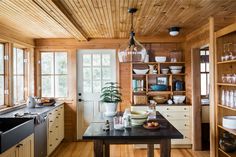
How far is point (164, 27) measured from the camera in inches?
195

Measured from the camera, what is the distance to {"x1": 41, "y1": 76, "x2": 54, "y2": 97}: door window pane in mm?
6133

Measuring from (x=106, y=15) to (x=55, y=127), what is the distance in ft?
8.60

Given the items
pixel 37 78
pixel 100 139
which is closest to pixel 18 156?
pixel 100 139

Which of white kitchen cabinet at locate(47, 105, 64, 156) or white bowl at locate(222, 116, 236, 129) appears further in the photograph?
white kitchen cabinet at locate(47, 105, 64, 156)

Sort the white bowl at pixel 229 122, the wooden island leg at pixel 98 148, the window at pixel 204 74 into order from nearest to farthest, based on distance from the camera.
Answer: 1. the wooden island leg at pixel 98 148
2. the white bowl at pixel 229 122
3. the window at pixel 204 74

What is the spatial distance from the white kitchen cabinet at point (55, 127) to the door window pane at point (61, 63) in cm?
86

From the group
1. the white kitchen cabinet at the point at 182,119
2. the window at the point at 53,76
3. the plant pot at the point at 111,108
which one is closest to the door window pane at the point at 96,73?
the window at the point at 53,76

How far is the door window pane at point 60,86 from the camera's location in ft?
20.1

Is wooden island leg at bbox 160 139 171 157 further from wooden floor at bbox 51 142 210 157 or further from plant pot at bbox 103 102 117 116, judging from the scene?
wooden floor at bbox 51 142 210 157

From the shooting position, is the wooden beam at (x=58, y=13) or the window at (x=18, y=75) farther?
the window at (x=18, y=75)

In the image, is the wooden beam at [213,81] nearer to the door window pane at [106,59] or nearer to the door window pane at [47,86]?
the door window pane at [106,59]

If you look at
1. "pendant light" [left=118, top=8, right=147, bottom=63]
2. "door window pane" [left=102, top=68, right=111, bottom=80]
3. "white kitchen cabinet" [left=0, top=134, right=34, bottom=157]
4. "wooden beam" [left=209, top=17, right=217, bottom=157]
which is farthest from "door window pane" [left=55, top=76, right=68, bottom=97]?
"wooden beam" [left=209, top=17, right=217, bottom=157]

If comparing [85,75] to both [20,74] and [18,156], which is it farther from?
[18,156]

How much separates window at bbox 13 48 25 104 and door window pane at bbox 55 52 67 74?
77cm
